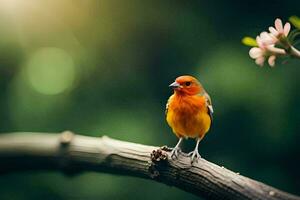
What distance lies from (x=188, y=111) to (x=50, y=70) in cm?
200

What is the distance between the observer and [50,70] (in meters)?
3.92

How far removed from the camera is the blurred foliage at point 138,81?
3473 millimetres

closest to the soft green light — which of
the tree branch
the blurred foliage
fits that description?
the blurred foliage

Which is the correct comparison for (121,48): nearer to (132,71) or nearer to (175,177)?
(132,71)

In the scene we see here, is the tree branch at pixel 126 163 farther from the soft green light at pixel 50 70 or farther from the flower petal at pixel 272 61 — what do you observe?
the soft green light at pixel 50 70

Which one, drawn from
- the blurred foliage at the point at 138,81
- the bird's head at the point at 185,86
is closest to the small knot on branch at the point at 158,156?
the bird's head at the point at 185,86

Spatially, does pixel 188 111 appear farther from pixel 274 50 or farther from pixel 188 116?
pixel 274 50

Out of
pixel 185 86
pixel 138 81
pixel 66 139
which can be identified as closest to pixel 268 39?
pixel 185 86

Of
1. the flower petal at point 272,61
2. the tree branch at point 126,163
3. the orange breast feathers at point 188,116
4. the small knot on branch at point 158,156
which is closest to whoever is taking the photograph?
the flower petal at point 272,61

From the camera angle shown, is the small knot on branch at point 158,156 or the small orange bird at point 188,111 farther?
the small orange bird at point 188,111

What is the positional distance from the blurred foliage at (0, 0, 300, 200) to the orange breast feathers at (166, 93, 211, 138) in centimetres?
128

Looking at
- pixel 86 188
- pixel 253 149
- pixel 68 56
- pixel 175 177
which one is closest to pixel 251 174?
pixel 253 149

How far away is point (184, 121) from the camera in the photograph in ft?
6.64

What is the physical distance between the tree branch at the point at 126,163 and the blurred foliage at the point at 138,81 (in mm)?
1083
